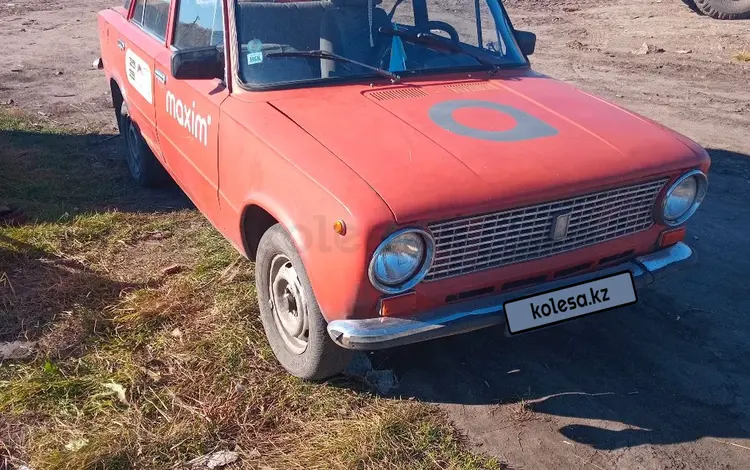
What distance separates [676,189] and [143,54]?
347 cm

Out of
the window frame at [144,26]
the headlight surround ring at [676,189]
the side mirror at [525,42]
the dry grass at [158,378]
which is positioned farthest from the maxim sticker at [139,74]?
the headlight surround ring at [676,189]

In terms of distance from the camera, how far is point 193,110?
3830 mm

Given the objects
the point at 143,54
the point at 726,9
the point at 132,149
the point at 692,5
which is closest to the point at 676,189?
the point at 143,54

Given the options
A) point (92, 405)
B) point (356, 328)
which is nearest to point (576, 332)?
point (356, 328)

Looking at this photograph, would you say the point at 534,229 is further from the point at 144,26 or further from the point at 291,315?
the point at 144,26

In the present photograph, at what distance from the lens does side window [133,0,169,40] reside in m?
4.59

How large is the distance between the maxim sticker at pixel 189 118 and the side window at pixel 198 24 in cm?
35

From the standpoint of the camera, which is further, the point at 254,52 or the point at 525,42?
the point at 525,42

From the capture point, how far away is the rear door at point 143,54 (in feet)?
15.1

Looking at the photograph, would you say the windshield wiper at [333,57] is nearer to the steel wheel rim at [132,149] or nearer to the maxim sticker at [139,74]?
the maxim sticker at [139,74]

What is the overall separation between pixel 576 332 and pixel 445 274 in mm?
1323

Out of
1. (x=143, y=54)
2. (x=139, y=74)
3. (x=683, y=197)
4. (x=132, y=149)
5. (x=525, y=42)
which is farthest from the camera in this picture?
(x=132, y=149)

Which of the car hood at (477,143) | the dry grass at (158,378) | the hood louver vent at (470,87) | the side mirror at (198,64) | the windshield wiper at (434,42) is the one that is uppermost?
the windshield wiper at (434,42)

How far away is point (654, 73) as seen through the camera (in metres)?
9.82
